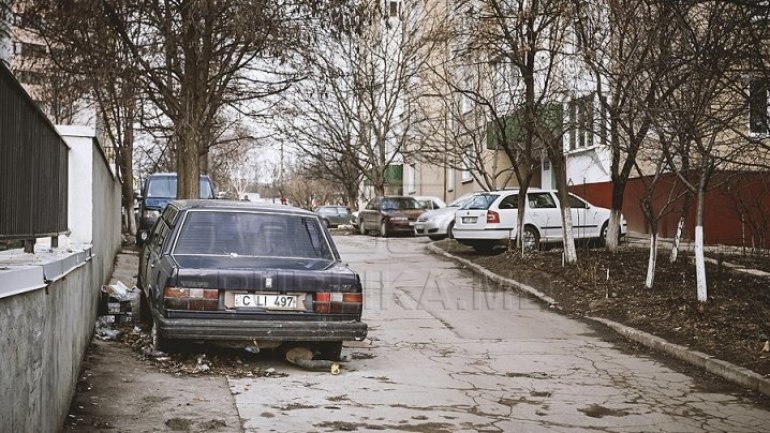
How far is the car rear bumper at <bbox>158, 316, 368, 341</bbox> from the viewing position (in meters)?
7.06

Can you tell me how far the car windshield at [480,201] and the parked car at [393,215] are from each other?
996cm

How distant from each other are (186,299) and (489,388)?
110 inches

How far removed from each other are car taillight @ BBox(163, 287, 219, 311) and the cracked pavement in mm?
782

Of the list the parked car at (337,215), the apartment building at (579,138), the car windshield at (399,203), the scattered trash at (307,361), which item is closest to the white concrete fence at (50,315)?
the scattered trash at (307,361)

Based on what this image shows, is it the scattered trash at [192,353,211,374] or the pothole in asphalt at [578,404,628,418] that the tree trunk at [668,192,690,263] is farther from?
the scattered trash at [192,353,211,374]

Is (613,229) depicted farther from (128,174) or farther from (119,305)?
(128,174)

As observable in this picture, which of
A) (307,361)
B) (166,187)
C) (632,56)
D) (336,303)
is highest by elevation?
(632,56)

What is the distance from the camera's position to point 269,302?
730 cm

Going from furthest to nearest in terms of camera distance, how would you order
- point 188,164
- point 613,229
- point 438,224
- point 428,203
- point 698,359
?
point 428,203 < point 438,224 < point 613,229 < point 188,164 < point 698,359

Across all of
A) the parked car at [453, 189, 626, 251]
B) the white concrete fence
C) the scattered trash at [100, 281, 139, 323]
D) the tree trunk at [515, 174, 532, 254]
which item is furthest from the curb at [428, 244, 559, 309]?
the white concrete fence

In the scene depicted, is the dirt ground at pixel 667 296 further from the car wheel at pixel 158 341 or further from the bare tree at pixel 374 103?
the bare tree at pixel 374 103

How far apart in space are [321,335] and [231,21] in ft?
25.7

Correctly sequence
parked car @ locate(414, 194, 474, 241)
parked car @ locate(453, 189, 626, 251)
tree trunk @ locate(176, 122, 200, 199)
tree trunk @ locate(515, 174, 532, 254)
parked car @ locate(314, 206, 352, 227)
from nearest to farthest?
tree trunk @ locate(176, 122, 200, 199), tree trunk @ locate(515, 174, 532, 254), parked car @ locate(453, 189, 626, 251), parked car @ locate(414, 194, 474, 241), parked car @ locate(314, 206, 352, 227)

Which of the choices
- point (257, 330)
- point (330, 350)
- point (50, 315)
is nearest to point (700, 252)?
point (330, 350)
